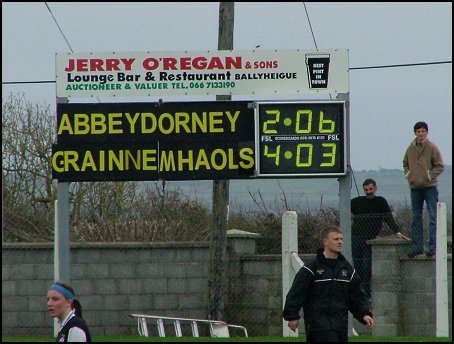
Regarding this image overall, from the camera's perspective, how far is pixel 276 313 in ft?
56.4

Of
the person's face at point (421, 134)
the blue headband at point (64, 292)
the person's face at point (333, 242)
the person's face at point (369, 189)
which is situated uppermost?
the person's face at point (421, 134)

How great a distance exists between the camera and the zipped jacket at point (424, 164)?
15.5m

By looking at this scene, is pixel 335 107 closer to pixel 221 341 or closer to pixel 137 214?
pixel 221 341

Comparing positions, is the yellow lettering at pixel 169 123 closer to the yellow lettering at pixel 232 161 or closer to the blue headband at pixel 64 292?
the yellow lettering at pixel 232 161

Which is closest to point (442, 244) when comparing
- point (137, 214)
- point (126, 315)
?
point (126, 315)

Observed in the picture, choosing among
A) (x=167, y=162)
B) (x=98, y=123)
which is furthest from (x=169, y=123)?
(x=98, y=123)

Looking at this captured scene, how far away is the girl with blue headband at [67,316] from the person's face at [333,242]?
2655 mm

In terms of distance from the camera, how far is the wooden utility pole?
56.1 ft

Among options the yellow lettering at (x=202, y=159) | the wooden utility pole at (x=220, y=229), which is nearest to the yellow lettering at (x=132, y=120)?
the yellow lettering at (x=202, y=159)

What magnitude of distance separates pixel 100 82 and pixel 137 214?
28.1 ft

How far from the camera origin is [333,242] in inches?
426

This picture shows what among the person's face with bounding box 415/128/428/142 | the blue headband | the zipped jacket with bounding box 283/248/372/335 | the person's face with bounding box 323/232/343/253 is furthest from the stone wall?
the blue headband

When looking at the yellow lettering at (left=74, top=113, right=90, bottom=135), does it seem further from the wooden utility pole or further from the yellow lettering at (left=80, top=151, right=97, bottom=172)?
the wooden utility pole

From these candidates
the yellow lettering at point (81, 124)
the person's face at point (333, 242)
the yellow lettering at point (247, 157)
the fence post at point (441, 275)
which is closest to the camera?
the person's face at point (333, 242)
